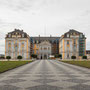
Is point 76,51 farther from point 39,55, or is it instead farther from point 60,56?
point 39,55

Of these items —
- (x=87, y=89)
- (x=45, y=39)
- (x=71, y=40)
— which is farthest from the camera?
(x=45, y=39)

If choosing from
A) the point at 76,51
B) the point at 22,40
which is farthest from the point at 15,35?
the point at 76,51

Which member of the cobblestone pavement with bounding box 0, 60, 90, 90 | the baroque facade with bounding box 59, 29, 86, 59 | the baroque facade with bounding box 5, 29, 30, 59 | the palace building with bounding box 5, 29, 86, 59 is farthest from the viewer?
the baroque facade with bounding box 5, 29, 30, 59

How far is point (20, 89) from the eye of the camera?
24.8ft

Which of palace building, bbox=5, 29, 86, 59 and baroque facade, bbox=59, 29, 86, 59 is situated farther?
palace building, bbox=5, 29, 86, 59

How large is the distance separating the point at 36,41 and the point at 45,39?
10.1 m

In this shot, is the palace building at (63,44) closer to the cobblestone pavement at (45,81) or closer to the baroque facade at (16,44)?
the baroque facade at (16,44)

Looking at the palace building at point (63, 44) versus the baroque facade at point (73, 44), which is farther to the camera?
the palace building at point (63, 44)

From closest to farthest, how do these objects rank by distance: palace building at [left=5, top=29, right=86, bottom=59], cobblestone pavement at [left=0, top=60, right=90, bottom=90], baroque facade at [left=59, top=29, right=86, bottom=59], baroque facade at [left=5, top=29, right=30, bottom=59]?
cobblestone pavement at [left=0, top=60, right=90, bottom=90]
baroque facade at [left=59, top=29, right=86, bottom=59]
palace building at [left=5, top=29, right=86, bottom=59]
baroque facade at [left=5, top=29, right=30, bottom=59]

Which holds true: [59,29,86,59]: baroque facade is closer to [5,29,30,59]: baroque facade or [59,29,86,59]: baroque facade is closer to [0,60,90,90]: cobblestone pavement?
[5,29,30,59]: baroque facade

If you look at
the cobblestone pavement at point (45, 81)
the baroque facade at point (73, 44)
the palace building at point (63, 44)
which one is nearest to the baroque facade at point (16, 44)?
the palace building at point (63, 44)

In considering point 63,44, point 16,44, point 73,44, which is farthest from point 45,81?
point 16,44

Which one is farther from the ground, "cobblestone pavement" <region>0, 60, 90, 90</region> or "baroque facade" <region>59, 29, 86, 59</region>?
"baroque facade" <region>59, 29, 86, 59</region>

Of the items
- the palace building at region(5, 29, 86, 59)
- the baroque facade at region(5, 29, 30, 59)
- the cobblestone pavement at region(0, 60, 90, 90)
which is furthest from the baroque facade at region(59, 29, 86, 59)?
the cobblestone pavement at region(0, 60, 90, 90)
